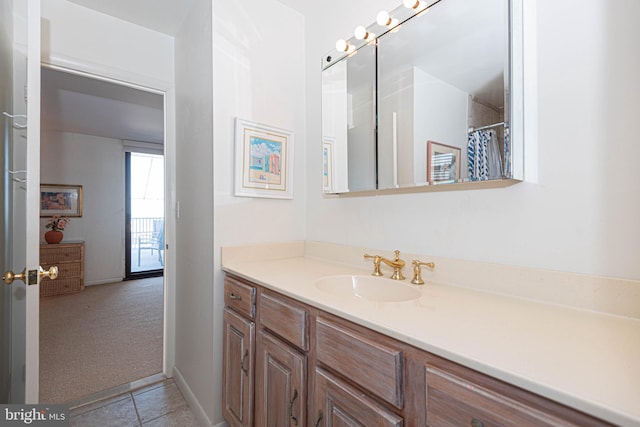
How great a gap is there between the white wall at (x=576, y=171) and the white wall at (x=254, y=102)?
1044 millimetres

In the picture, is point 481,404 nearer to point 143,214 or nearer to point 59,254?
point 59,254

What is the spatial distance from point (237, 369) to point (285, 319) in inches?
21.0

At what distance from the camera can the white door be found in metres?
1.07

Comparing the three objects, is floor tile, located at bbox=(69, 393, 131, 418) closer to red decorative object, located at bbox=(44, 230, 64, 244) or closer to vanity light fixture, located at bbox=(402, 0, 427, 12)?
vanity light fixture, located at bbox=(402, 0, 427, 12)

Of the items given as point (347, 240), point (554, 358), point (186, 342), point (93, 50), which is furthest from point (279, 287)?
point (93, 50)

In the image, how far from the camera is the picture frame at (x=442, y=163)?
3.64 feet

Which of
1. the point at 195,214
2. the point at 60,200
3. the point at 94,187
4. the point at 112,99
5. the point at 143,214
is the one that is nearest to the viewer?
the point at 195,214

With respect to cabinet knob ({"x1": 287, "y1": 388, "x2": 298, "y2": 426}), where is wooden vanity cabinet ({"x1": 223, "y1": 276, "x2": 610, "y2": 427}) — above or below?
above

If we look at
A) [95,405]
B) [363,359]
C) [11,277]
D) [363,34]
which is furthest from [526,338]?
[95,405]

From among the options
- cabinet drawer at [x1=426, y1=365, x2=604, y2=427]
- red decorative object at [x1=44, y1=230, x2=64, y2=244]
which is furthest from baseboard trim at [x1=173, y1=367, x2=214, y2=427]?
red decorative object at [x1=44, y1=230, x2=64, y2=244]

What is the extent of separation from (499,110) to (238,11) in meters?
1.52

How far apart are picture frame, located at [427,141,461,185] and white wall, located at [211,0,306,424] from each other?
2.72 feet

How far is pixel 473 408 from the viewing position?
591 mm

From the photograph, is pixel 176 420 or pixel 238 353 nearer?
pixel 238 353
